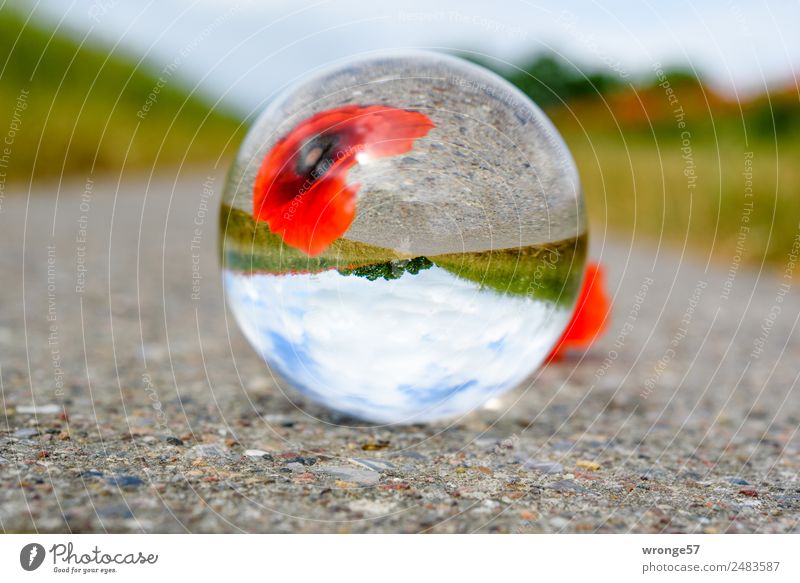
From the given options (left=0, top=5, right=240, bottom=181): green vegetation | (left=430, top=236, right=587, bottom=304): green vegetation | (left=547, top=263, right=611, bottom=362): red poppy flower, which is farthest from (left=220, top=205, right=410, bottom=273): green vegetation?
(left=0, top=5, right=240, bottom=181): green vegetation

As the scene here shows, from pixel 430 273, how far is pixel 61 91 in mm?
16225

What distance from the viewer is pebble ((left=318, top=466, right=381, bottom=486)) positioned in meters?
2.39

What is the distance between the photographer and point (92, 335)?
436 cm

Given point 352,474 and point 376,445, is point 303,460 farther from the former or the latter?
point 376,445

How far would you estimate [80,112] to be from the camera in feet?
45.5

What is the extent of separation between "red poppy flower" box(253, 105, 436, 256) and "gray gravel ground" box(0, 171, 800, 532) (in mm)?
797

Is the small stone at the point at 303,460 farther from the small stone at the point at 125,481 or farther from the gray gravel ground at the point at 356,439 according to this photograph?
the small stone at the point at 125,481

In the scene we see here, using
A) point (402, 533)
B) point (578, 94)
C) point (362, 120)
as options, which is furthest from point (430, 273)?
point (578, 94)

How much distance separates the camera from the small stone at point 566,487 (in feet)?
8.01

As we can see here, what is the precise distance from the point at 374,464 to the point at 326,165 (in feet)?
3.35

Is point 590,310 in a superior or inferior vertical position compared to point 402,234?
inferior

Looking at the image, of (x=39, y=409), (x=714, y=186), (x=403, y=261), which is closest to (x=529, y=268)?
(x=403, y=261)

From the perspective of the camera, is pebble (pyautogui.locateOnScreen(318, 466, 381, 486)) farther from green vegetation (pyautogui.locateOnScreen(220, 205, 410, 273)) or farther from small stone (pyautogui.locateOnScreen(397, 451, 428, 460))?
green vegetation (pyautogui.locateOnScreen(220, 205, 410, 273))

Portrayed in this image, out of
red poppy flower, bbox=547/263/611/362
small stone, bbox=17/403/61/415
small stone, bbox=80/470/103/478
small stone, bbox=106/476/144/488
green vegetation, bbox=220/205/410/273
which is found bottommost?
small stone, bbox=106/476/144/488
